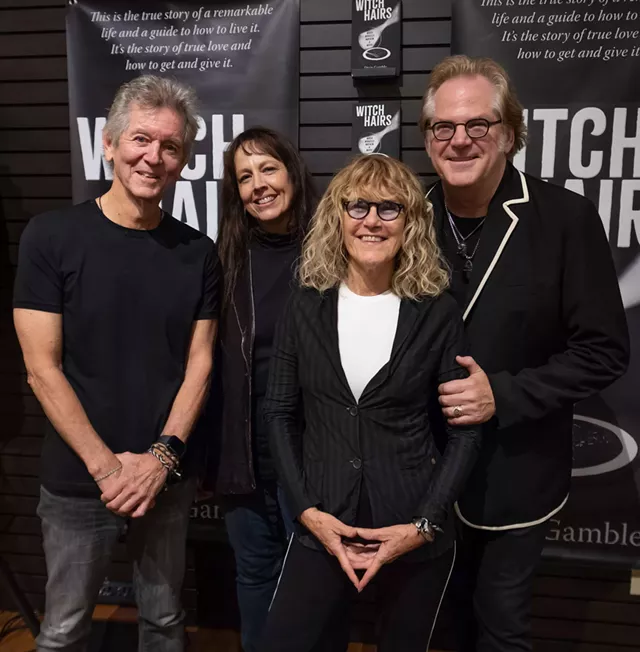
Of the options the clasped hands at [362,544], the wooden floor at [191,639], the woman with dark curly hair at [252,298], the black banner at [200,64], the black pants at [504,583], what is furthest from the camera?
the wooden floor at [191,639]

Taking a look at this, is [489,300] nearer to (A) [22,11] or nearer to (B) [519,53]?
(B) [519,53]

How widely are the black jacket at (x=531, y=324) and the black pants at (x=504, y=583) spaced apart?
64mm

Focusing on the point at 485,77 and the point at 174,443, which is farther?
the point at 174,443

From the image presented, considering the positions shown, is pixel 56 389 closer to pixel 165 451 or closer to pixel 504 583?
pixel 165 451

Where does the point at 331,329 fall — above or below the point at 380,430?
above

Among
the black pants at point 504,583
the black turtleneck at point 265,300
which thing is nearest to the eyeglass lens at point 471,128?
the black turtleneck at point 265,300

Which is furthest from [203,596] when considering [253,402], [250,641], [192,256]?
[192,256]

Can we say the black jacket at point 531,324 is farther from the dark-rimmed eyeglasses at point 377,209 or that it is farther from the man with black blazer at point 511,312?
the dark-rimmed eyeglasses at point 377,209

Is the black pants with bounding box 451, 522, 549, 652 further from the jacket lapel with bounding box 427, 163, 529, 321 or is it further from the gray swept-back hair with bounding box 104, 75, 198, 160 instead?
the gray swept-back hair with bounding box 104, 75, 198, 160

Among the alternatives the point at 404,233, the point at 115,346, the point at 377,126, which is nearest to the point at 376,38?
the point at 377,126

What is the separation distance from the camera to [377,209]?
55.1 inches

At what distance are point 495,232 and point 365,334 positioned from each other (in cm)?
46

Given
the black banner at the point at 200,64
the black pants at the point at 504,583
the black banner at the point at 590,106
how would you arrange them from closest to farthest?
the black pants at the point at 504,583 < the black banner at the point at 590,106 < the black banner at the point at 200,64

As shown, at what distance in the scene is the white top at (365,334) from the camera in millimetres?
1408
